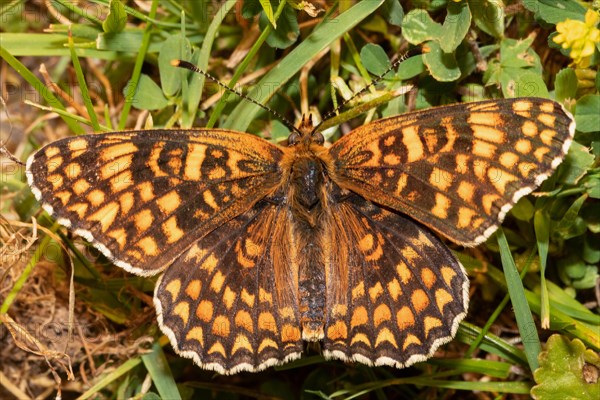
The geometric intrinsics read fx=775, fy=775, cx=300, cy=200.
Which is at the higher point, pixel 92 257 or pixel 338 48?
pixel 338 48

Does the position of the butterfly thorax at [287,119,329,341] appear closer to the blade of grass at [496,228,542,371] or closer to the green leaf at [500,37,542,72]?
the blade of grass at [496,228,542,371]

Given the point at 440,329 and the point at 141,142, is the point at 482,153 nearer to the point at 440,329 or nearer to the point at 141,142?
the point at 440,329

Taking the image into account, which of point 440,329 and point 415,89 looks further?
point 415,89

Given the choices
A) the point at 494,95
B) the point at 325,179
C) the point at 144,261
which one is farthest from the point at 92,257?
the point at 494,95

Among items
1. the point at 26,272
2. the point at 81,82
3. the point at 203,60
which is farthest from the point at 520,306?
the point at 26,272

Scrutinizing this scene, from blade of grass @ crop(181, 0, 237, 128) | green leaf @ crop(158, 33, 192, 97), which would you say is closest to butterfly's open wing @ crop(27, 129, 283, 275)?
blade of grass @ crop(181, 0, 237, 128)

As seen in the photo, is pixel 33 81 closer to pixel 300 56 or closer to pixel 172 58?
pixel 172 58
